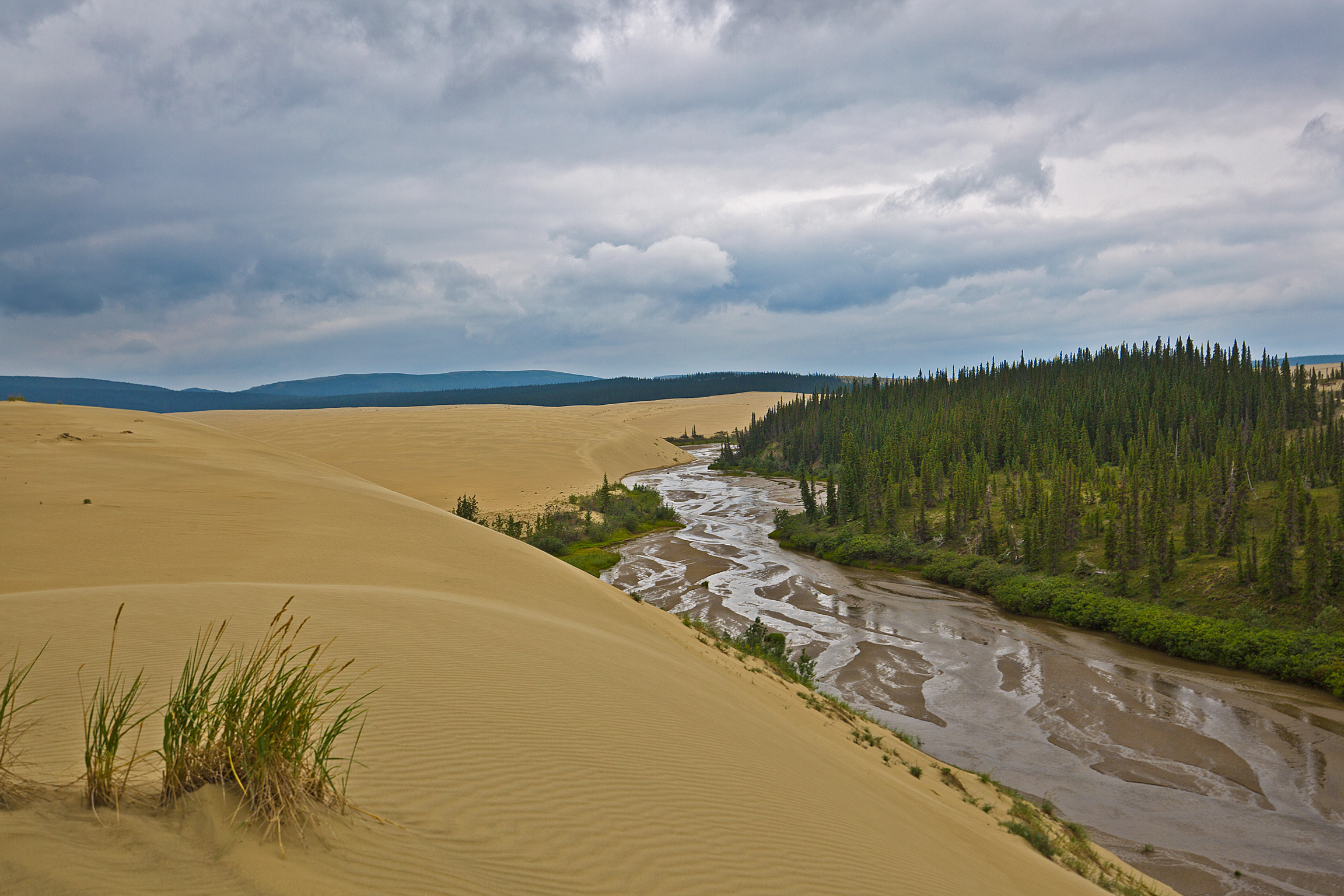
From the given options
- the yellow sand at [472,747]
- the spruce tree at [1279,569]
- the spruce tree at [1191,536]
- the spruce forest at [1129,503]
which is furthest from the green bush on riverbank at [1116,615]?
the yellow sand at [472,747]

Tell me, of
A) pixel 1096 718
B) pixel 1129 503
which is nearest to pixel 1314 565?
pixel 1129 503

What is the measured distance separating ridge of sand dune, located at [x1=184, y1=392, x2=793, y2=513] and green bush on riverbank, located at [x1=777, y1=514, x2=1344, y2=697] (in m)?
25.2

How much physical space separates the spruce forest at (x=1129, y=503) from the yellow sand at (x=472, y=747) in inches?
905

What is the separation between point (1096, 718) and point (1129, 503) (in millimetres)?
20018

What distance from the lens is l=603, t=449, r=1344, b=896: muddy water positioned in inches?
595

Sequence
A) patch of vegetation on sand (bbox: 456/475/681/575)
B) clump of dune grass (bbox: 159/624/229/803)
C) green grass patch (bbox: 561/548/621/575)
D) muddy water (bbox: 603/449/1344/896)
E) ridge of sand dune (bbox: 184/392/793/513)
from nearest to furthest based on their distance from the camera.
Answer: clump of dune grass (bbox: 159/624/229/803) → muddy water (bbox: 603/449/1344/896) → green grass patch (bbox: 561/548/621/575) → patch of vegetation on sand (bbox: 456/475/681/575) → ridge of sand dune (bbox: 184/392/793/513)

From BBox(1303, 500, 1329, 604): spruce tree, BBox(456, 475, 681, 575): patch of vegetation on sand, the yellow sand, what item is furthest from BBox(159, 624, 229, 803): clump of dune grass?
BBox(1303, 500, 1329, 604): spruce tree

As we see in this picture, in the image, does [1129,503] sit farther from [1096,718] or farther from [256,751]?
[256,751]

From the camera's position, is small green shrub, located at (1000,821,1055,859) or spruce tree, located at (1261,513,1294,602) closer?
small green shrub, located at (1000,821,1055,859)

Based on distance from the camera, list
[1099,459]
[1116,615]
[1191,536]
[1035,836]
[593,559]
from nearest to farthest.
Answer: [1035,836] → [1116,615] → [1191,536] → [593,559] → [1099,459]

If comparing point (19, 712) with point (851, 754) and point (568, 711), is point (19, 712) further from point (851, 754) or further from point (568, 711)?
point (851, 754)

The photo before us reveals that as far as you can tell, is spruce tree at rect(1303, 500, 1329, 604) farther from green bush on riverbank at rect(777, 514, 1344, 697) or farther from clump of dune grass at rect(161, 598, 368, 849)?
clump of dune grass at rect(161, 598, 368, 849)

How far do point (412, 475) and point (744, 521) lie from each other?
31.6 meters

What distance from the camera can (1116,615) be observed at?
30578mm
